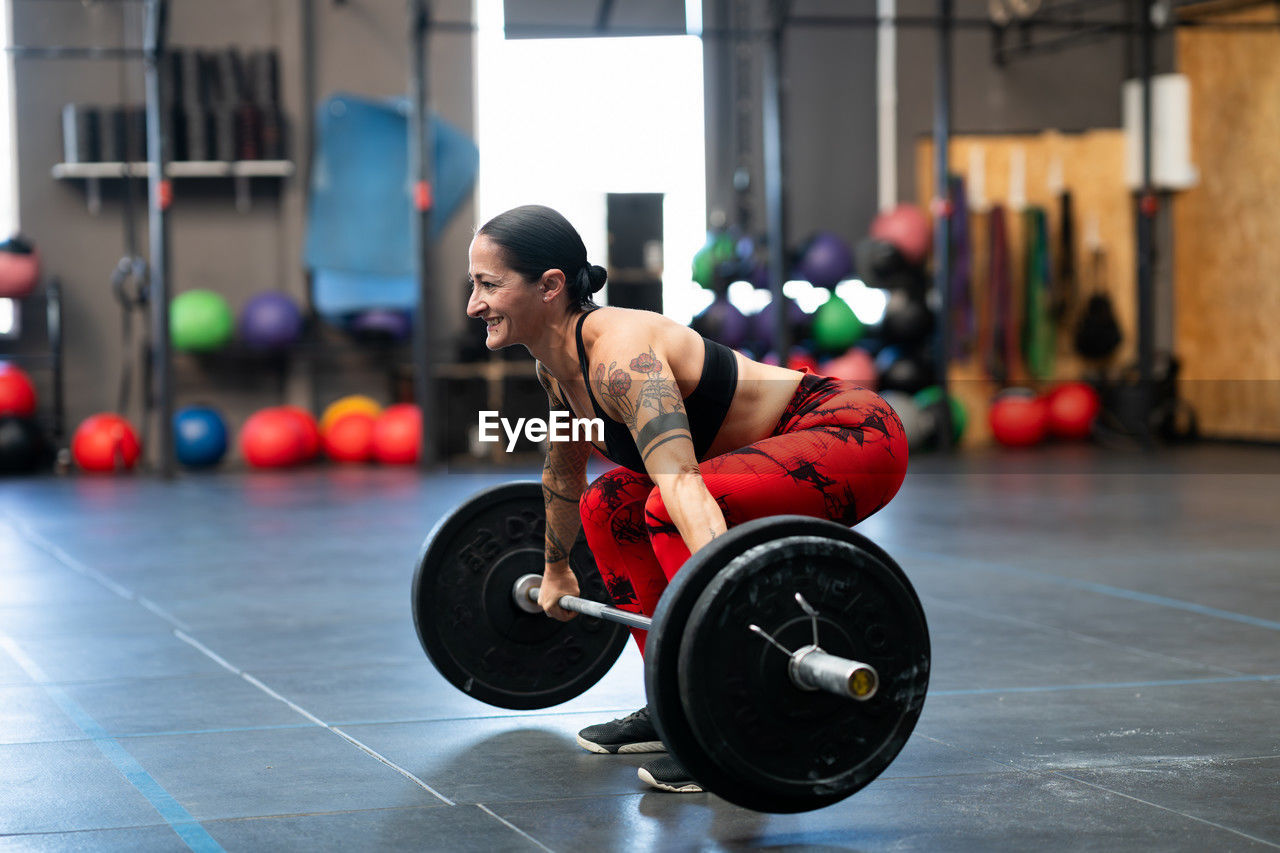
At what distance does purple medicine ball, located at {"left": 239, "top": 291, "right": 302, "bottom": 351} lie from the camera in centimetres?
876

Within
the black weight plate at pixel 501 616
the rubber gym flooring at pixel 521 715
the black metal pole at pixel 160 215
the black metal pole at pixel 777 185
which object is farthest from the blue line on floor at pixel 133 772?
the black metal pole at pixel 777 185

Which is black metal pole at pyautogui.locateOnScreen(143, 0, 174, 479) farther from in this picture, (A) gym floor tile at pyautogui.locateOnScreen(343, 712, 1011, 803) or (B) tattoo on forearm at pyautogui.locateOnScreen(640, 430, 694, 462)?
(B) tattoo on forearm at pyautogui.locateOnScreen(640, 430, 694, 462)

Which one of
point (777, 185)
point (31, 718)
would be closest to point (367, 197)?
point (777, 185)

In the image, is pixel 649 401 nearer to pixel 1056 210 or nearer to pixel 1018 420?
pixel 1018 420

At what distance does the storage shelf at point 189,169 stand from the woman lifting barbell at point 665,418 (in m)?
7.27

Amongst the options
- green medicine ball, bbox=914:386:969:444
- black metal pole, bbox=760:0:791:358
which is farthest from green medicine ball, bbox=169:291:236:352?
green medicine ball, bbox=914:386:969:444

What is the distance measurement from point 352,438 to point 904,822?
7.04 meters

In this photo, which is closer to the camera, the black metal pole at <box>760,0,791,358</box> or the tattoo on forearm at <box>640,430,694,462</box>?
the tattoo on forearm at <box>640,430,694,462</box>

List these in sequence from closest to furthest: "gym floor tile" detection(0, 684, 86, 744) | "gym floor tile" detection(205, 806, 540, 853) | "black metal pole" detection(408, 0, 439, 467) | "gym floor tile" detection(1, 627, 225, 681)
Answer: "gym floor tile" detection(205, 806, 540, 853) < "gym floor tile" detection(0, 684, 86, 744) < "gym floor tile" detection(1, 627, 225, 681) < "black metal pole" detection(408, 0, 439, 467)

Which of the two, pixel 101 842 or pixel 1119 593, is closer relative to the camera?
pixel 101 842

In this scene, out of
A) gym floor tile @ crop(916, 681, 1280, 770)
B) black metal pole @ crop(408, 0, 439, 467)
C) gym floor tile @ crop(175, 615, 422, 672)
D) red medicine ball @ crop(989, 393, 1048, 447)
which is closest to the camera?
gym floor tile @ crop(916, 681, 1280, 770)

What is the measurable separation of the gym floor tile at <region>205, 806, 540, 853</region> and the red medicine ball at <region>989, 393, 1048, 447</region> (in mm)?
7780

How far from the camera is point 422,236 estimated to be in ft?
27.0

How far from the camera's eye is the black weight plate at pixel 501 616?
2506 mm
